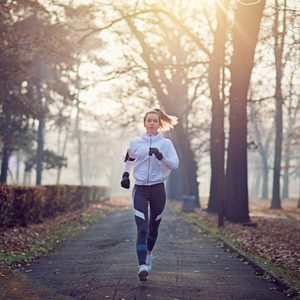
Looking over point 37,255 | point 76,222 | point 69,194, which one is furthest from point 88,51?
point 37,255

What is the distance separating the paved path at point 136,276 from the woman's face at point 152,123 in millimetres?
1924

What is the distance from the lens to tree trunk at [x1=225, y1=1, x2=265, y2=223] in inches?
714

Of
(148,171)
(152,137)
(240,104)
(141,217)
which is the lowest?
(141,217)

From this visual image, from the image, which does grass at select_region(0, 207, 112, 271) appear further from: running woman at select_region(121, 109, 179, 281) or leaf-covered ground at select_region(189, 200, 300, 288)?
leaf-covered ground at select_region(189, 200, 300, 288)

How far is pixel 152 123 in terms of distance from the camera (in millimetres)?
7934

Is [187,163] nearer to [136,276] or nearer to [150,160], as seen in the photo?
[136,276]

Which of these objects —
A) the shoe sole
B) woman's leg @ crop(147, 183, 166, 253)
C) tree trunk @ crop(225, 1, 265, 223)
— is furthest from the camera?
tree trunk @ crop(225, 1, 265, 223)

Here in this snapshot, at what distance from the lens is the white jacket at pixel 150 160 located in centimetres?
787

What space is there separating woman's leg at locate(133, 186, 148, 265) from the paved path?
1.30 ft

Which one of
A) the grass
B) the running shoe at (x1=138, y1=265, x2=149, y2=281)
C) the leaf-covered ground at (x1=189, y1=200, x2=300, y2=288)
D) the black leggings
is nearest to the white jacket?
the black leggings

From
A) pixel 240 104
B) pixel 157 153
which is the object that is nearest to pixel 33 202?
pixel 240 104

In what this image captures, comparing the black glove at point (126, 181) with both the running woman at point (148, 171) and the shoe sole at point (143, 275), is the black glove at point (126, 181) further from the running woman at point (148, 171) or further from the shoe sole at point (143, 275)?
the shoe sole at point (143, 275)

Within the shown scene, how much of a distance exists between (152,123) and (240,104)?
36.7ft

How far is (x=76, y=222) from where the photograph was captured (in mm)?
20312
